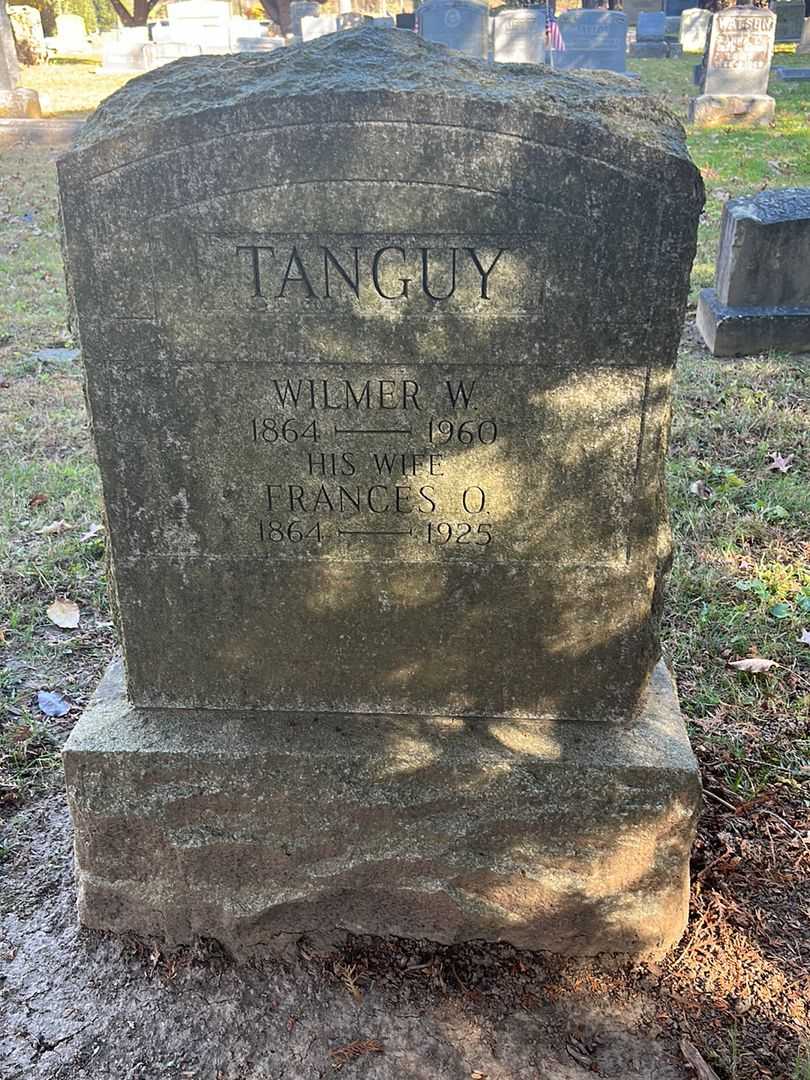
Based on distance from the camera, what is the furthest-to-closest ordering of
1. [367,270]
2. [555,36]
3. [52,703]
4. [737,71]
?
[555,36] < [737,71] < [52,703] < [367,270]

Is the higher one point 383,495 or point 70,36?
point 70,36

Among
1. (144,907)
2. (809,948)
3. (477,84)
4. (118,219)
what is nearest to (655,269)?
Result: (477,84)

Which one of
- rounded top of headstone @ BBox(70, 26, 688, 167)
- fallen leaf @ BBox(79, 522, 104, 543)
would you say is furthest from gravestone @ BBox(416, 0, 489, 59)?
rounded top of headstone @ BBox(70, 26, 688, 167)

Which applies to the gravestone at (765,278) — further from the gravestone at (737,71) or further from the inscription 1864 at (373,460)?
the gravestone at (737,71)

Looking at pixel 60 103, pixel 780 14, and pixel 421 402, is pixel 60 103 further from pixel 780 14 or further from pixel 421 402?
pixel 780 14

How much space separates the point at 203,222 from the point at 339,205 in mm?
306

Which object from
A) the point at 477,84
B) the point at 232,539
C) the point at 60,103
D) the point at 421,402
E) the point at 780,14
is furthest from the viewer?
the point at 780,14

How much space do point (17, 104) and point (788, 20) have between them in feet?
73.0

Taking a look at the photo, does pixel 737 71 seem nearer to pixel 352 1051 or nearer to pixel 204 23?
pixel 204 23

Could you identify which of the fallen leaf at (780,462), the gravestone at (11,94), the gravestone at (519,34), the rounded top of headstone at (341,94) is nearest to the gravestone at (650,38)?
the gravestone at (519,34)

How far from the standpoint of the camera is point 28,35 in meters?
22.7

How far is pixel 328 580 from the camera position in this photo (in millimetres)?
2428

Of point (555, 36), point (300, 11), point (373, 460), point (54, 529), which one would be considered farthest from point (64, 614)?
point (300, 11)

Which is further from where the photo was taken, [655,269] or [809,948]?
[809,948]
